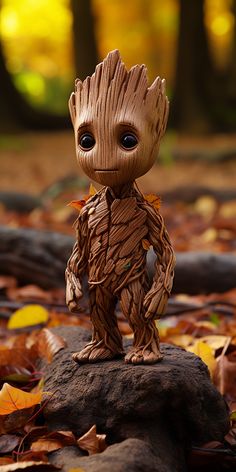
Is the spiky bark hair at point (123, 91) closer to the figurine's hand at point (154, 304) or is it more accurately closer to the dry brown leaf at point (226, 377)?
the figurine's hand at point (154, 304)

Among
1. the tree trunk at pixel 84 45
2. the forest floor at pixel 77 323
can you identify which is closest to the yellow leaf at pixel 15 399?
the forest floor at pixel 77 323

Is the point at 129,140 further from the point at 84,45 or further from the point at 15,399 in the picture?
the point at 84,45

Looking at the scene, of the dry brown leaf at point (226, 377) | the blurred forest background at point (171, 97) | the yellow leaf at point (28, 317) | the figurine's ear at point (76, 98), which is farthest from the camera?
the blurred forest background at point (171, 97)

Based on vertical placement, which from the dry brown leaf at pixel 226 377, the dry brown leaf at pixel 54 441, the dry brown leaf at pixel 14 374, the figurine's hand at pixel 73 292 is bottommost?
the dry brown leaf at pixel 54 441

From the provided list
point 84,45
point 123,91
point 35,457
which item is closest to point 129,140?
point 123,91

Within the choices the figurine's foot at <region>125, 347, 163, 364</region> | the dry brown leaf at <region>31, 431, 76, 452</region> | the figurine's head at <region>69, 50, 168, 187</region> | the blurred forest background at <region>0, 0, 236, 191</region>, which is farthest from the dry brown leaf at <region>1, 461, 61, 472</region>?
the blurred forest background at <region>0, 0, 236, 191</region>
